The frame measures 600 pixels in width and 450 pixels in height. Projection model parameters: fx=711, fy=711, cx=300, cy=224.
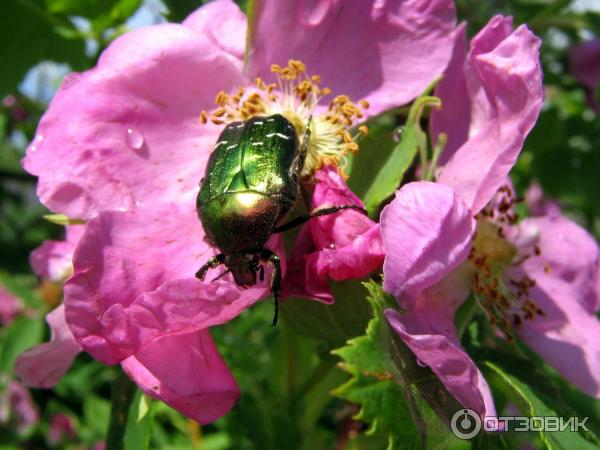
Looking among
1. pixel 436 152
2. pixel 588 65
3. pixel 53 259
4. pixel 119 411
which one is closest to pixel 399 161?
pixel 436 152

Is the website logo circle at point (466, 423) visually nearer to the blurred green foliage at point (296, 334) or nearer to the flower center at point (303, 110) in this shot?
the blurred green foliage at point (296, 334)

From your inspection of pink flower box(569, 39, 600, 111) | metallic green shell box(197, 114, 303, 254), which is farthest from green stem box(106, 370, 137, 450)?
pink flower box(569, 39, 600, 111)

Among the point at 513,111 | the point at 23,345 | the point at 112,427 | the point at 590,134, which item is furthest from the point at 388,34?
the point at 23,345

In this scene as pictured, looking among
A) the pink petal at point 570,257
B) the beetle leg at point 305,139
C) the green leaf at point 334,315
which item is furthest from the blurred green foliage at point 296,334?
the pink petal at point 570,257

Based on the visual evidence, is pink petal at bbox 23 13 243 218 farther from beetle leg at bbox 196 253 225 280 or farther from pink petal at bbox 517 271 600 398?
pink petal at bbox 517 271 600 398

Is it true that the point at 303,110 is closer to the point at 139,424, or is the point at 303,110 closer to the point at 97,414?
the point at 139,424

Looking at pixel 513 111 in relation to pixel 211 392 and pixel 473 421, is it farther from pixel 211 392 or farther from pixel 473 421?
pixel 211 392

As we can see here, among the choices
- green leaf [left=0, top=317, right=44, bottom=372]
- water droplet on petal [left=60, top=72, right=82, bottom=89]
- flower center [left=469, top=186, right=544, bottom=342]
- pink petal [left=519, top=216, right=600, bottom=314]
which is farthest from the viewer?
green leaf [left=0, top=317, right=44, bottom=372]
